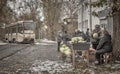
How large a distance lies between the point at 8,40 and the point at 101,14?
26.8 m

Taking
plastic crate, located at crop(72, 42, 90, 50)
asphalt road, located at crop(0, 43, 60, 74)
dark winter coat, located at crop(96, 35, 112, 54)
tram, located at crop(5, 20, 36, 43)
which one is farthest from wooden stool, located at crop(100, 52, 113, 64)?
tram, located at crop(5, 20, 36, 43)

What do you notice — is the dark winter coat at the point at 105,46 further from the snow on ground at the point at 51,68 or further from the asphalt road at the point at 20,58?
the asphalt road at the point at 20,58

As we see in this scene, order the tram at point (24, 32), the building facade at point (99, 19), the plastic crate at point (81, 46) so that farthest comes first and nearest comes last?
the tram at point (24, 32) → the building facade at point (99, 19) → the plastic crate at point (81, 46)

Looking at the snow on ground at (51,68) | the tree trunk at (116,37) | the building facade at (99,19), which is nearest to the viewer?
the snow on ground at (51,68)

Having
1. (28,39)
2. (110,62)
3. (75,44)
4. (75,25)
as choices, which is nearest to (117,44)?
(110,62)

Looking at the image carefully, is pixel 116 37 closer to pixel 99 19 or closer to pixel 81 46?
pixel 81 46

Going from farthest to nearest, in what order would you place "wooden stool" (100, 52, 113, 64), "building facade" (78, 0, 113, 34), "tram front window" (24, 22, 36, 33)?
"tram front window" (24, 22, 36, 33) < "building facade" (78, 0, 113, 34) < "wooden stool" (100, 52, 113, 64)

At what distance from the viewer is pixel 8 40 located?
5034cm

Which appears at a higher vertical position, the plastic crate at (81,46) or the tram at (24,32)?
the plastic crate at (81,46)

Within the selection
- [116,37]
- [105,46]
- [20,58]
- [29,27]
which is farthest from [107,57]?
[29,27]

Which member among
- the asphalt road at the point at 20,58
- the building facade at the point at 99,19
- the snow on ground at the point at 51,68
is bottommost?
→ the asphalt road at the point at 20,58

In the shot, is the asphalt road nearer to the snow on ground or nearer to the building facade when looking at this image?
the snow on ground

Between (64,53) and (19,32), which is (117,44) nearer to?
(64,53)

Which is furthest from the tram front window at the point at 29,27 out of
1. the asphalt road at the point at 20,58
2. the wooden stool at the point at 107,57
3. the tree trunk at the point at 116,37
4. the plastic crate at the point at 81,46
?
the plastic crate at the point at 81,46
